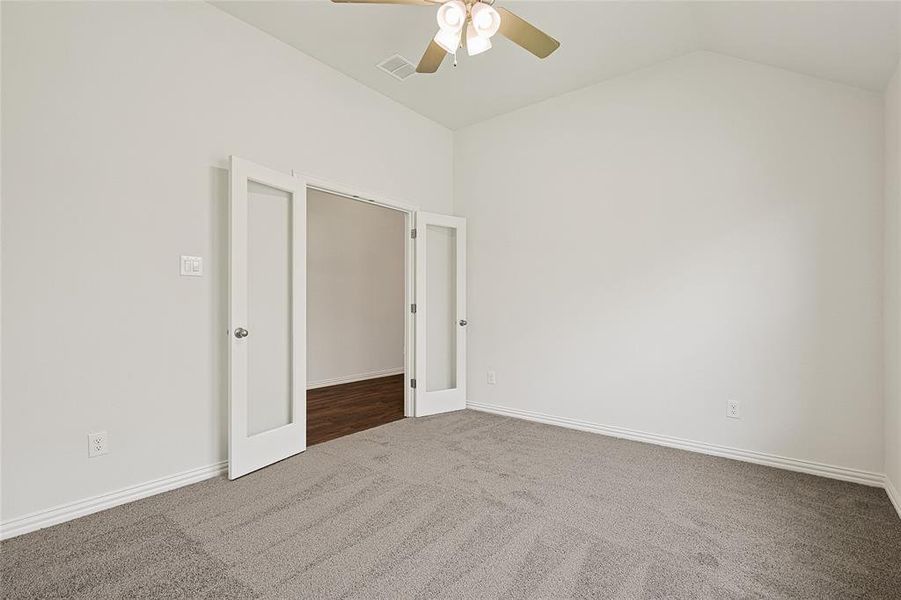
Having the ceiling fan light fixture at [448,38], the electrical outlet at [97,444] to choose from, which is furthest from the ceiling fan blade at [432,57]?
the electrical outlet at [97,444]

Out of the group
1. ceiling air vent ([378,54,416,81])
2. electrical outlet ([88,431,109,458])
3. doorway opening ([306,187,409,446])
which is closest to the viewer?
electrical outlet ([88,431,109,458])

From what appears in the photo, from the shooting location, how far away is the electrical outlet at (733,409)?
295 centimetres

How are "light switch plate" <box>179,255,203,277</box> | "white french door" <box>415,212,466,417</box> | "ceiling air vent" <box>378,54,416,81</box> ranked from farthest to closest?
"white french door" <box>415,212,466,417</box> → "ceiling air vent" <box>378,54,416,81</box> → "light switch plate" <box>179,255,203,277</box>

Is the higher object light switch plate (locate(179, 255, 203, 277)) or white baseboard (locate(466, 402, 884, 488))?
light switch plate (locate(179, 255, 203, 277))

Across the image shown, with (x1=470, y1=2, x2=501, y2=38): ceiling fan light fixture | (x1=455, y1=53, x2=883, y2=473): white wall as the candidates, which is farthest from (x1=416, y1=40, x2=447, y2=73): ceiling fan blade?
(x1=455, y1=53, x2=883, y2=473): white wall

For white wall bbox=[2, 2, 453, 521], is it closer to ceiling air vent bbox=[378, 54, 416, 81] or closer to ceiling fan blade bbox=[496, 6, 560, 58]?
ceiling air vent bbox=[378, 54, 416, 81]

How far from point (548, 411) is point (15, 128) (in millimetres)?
3939

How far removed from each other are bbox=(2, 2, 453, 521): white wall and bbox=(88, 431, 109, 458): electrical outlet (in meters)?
0.03

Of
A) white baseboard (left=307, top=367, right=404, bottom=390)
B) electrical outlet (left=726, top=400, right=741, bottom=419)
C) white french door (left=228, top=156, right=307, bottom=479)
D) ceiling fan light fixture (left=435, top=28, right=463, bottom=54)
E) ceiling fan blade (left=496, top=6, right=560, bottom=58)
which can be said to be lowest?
white baseboard (left=307, top=367, right=404, bottom=390)

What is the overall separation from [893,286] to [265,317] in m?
3.81

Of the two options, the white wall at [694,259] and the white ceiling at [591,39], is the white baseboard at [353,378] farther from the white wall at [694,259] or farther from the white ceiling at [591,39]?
the white ceiling at [591,39]

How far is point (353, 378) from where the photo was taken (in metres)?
5.82

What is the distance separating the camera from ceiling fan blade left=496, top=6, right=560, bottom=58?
2.03 metres

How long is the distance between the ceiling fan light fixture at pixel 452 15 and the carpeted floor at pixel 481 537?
239 cm
